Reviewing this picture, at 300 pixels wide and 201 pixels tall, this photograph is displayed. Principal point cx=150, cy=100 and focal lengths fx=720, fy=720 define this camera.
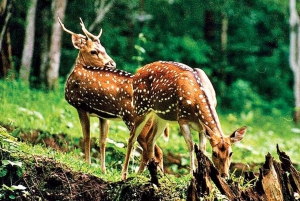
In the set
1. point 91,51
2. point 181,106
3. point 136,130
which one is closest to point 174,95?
point 181,106

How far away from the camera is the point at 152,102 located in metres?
7.97

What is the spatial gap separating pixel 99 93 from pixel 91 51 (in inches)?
29.5

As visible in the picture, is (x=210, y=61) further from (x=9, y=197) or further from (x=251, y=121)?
(x=9, y=197)

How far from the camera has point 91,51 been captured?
9531 millimetres

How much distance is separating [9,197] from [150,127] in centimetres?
214

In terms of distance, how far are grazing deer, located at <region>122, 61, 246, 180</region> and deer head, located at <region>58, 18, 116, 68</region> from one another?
4.40ft

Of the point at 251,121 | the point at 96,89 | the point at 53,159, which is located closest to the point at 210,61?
the point at 251,121

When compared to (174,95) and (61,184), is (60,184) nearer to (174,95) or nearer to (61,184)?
(61,184)

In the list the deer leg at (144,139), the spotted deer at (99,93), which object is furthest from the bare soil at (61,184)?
the spotted deer at (99,93)

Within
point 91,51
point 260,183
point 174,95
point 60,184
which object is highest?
point 91,51

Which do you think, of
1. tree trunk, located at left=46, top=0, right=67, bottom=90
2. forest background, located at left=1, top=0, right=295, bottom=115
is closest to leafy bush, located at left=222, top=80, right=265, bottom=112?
forest background, located at left=1, top=0, right=295, bottom=115

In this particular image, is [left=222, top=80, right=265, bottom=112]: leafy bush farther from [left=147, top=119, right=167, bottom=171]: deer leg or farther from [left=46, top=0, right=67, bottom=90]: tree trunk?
[left=147, top=119, right=167, bottom=171]: deer leg

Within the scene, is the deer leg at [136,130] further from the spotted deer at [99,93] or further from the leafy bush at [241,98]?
the leafy bush at [241,98]

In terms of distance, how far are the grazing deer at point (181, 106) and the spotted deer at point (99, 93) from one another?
475 millimetres
